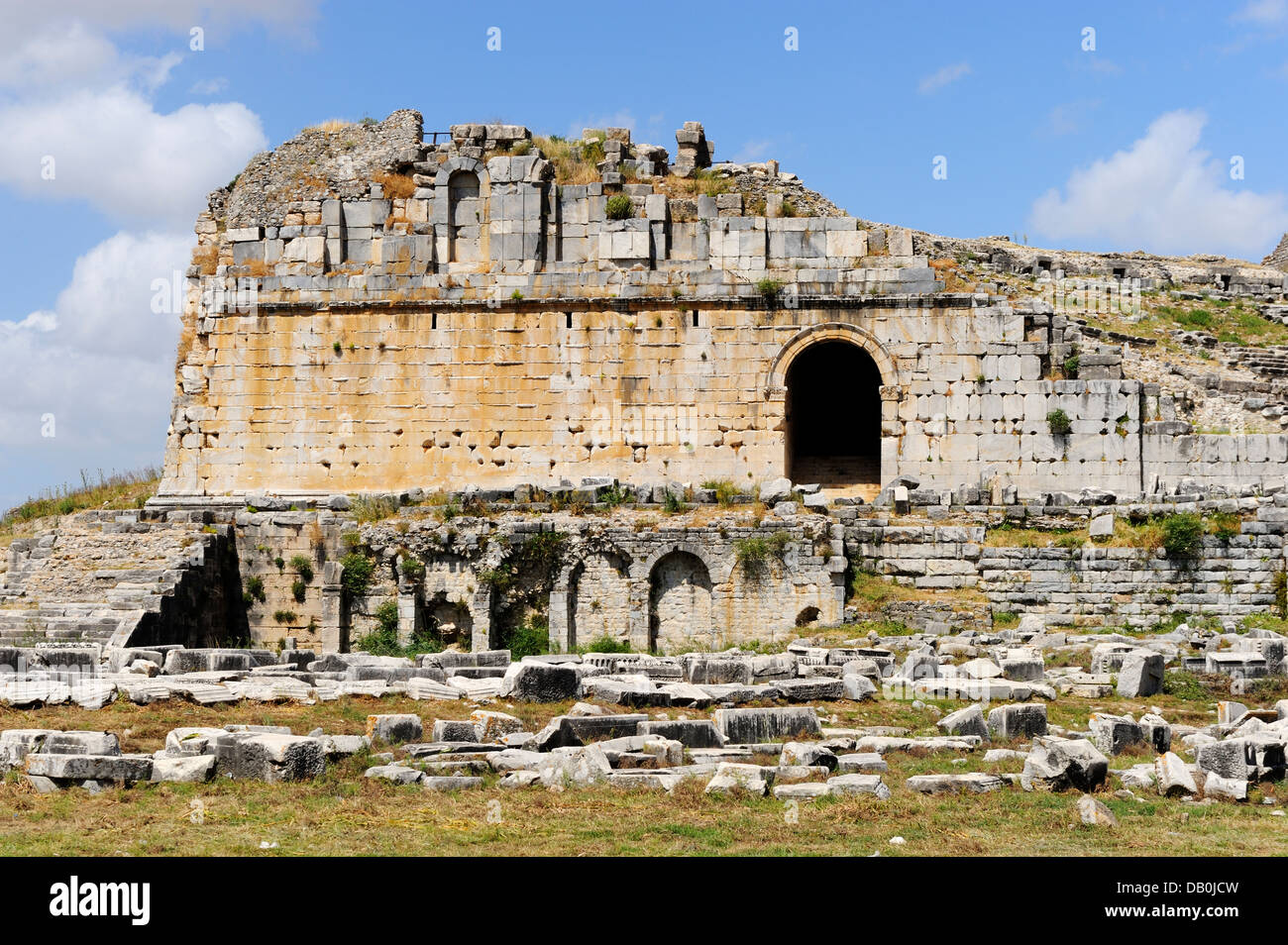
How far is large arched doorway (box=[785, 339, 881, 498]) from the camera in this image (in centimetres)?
3022

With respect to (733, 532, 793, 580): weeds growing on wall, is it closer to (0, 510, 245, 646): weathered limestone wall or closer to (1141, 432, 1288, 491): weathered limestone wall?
(1141, 432, 1288, 491): weathered limestone wall

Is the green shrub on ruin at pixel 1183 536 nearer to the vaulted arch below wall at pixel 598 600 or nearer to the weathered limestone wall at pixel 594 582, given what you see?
the weathered limestone wall at pixel 594 582

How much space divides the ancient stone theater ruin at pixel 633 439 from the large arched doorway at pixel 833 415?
5.3 inches

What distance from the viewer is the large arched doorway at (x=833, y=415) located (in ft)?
99.1

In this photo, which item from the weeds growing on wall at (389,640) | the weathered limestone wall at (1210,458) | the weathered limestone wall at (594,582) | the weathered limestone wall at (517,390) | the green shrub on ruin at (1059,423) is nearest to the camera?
the weathered limestone wall at (594,582)

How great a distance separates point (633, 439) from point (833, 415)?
6.42m

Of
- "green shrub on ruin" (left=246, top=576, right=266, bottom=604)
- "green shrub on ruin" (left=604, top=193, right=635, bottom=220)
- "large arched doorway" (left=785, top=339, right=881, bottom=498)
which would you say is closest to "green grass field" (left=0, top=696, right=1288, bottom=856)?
"green shrub on ruin" (left=246, top=576, right=266, bottom=604)

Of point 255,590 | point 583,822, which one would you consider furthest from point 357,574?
point 583,822

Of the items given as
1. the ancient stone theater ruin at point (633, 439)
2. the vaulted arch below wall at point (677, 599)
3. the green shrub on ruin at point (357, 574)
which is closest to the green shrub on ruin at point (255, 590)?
the ancient stone theater ruin at point (633, 439)

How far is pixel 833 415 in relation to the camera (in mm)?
33812

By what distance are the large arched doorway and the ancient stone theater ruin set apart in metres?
0.13
